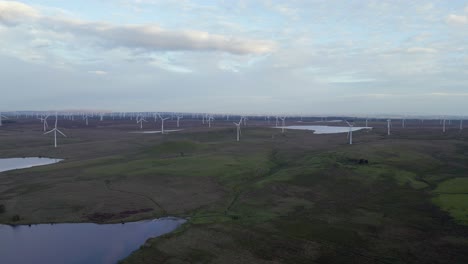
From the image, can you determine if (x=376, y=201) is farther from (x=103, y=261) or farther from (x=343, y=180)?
(x=103, y=261)

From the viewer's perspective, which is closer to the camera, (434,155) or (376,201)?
(376,201)

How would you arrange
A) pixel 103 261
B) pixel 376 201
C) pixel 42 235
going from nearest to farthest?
pixel 103 261, pixel 42 235, pixel 376 201

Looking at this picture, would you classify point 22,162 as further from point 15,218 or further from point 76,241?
point 76,241

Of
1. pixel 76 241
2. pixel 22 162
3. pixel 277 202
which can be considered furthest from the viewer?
pixel 22 162

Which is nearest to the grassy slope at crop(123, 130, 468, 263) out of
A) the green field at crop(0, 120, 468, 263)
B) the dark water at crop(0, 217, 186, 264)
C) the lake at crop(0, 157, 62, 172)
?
the green field at crop(0, 120, 468, 263)

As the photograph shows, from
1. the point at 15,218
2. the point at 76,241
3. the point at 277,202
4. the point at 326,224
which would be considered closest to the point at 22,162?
the point at 15,218

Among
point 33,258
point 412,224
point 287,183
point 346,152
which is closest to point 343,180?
point 287,183

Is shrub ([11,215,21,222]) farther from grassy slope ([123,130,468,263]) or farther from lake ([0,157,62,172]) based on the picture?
lake ([0,157,62,172])
